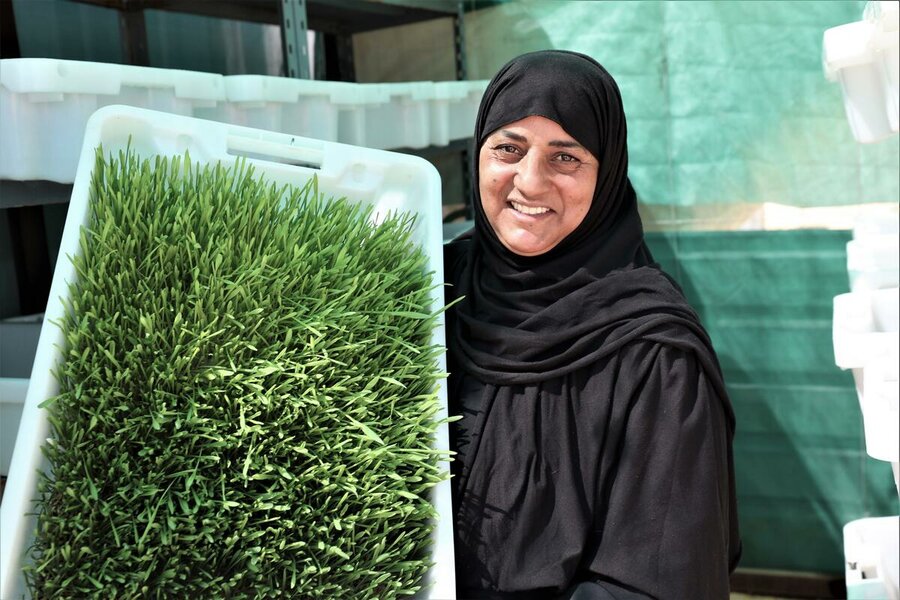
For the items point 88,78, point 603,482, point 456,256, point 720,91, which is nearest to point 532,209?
point 456,256

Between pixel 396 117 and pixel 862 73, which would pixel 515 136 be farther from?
pixel 396 117

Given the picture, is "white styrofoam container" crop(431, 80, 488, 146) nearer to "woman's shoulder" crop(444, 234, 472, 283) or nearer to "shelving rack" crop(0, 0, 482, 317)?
"shelving rack" crop(0, 0, 482, 317)

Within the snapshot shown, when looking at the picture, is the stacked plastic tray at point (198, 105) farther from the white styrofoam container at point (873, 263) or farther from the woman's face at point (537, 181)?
the white styrofoam container at point (873, 263)

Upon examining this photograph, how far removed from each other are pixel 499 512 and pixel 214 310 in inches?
15.7

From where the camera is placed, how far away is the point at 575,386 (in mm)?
1039

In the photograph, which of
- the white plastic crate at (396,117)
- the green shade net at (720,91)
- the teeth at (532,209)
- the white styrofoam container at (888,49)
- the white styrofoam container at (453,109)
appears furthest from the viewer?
the green shade net at (720,91)

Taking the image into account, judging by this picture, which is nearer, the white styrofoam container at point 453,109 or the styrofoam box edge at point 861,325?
the styrofoam box edge at point 861,325

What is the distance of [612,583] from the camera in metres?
0.98

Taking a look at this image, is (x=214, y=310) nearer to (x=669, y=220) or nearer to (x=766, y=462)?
(x=669, y=220)

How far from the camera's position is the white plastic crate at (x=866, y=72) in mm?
752

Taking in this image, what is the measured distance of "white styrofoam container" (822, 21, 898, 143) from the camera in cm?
78

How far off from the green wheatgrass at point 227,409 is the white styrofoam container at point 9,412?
1.08 ft

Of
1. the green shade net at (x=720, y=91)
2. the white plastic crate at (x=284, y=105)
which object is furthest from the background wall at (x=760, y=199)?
the white plastic crate at (x=284, y=105)

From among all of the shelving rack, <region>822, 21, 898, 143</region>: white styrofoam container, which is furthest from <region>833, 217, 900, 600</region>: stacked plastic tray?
the shelving rack
